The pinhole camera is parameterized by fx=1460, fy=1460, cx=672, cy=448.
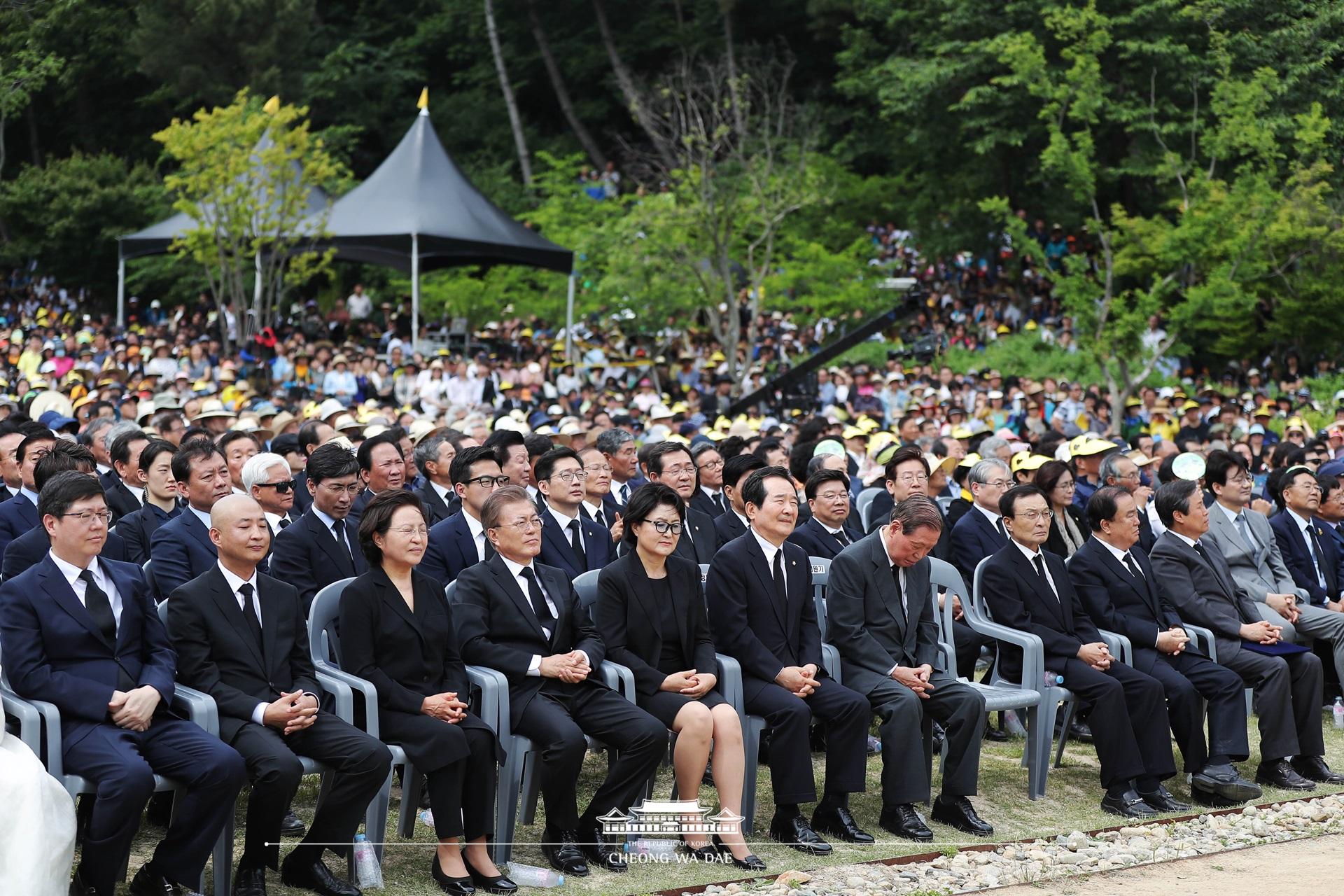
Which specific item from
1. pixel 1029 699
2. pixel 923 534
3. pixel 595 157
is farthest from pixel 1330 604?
pixel 595 157

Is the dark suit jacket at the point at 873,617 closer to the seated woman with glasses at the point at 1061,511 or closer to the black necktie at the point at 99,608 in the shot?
the seated woman with glasses at the point at 1061,511

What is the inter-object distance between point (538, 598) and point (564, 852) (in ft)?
3.51

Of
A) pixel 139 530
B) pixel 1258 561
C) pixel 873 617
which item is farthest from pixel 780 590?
pixel 1258 561

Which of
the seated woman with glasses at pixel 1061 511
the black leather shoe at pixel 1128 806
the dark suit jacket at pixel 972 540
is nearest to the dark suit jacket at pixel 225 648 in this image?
the black leather shoe at pixel 1128 806

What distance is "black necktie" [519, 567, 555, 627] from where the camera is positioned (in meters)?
6.23

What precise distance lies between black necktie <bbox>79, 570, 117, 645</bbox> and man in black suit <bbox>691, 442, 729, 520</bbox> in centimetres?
452

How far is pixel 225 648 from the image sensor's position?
215 inches

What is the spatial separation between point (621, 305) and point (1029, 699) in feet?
61.3

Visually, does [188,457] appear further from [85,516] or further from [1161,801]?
[1161,801]

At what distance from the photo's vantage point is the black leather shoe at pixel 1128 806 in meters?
6.84

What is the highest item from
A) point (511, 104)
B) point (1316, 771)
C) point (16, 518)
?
point (511, 104)

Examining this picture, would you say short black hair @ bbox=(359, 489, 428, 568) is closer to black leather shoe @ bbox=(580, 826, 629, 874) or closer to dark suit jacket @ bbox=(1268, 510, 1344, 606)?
black leather shoe @ bbox=(580, 826, 629, 874)

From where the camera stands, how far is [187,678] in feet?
17.9

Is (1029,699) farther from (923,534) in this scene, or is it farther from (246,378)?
(246,378)
